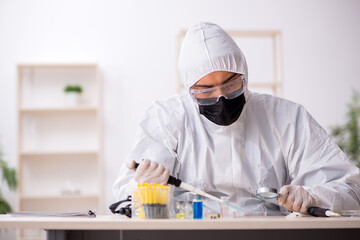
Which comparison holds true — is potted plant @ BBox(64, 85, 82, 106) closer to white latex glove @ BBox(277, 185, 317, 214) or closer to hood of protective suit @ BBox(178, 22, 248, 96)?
hood of protective suit @ BBox(178, 22, 248, 96)

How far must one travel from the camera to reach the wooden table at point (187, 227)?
50.8 inches

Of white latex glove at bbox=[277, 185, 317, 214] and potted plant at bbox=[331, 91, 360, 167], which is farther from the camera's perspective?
potted plant at bbox=[331, 91, 360, 167]

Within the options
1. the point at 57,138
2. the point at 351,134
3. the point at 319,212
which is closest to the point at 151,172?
the point at 319,212

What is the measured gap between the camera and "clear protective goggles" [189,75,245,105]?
203 centimetres

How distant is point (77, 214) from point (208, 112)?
2.32 ft

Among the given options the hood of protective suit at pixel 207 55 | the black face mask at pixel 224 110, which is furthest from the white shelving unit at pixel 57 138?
Answer: the black face mask at pixel 224 110

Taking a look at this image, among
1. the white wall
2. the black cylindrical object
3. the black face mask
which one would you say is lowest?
the black cylindrical object

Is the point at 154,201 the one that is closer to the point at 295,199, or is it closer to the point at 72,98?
the point at 295,199

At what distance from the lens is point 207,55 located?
2088 millimetres

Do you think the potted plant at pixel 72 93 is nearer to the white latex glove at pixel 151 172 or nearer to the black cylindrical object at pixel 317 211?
the white latex glove at pixel 151 172

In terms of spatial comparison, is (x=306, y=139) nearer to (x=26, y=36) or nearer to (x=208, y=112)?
(x=208, y=112)

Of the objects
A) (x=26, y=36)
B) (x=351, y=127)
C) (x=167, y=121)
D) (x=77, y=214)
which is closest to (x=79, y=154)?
(x=26, y=36)

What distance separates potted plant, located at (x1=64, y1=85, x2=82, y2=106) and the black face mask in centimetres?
329

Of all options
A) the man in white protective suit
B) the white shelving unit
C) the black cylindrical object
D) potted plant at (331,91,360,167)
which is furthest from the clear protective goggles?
the white shelving unit
